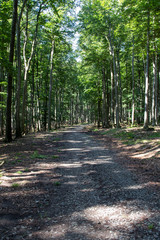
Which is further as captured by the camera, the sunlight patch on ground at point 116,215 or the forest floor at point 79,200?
the sunlight patch on ground at point 116,215

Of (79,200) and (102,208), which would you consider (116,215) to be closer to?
(102,208)

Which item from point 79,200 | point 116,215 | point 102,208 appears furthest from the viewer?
point 79,200

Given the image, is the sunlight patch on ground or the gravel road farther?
the sunlight patch on ground

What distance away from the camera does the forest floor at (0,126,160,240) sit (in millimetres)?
3197

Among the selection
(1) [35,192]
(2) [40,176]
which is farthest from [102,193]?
(2) [40,176]

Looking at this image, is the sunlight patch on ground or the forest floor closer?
the forest floor

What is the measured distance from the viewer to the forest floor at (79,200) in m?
3.20

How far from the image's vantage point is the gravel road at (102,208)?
3127 mm

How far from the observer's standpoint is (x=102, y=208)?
401 centimetres

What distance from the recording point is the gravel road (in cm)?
313

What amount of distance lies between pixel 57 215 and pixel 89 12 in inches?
852

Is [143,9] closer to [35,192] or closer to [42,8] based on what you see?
[42,8]

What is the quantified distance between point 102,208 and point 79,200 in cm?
73

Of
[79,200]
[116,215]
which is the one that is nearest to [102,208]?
[116,215]
